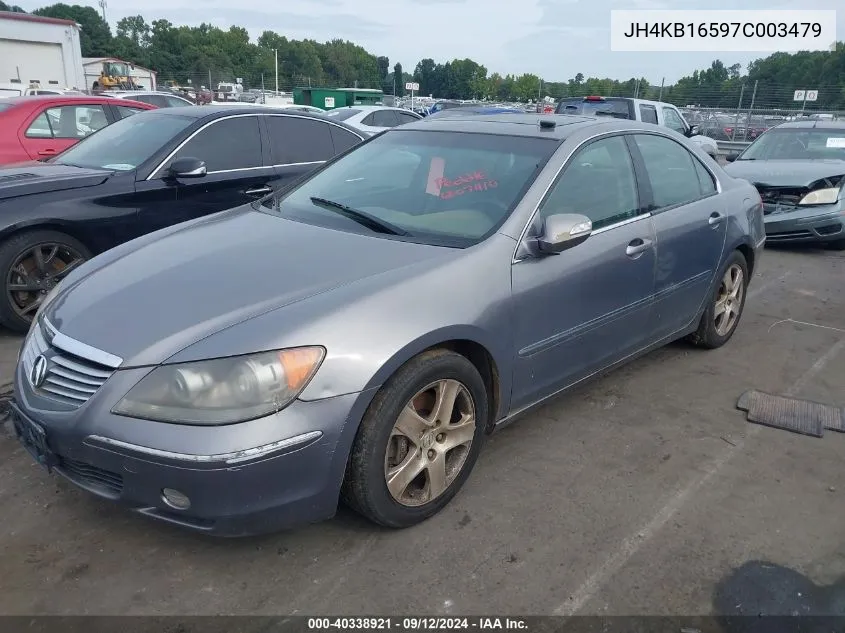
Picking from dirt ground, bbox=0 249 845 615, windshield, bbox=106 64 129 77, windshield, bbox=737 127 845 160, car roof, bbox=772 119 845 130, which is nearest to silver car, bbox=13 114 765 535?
dirt ground, bbox=0 249 845 615

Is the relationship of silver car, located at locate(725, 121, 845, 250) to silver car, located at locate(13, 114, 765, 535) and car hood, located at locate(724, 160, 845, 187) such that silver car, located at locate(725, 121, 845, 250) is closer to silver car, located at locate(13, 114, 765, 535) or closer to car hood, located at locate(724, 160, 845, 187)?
car hood, located at locate(724, 160, 845, 187)

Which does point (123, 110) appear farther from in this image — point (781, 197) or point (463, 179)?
point (781, 197)

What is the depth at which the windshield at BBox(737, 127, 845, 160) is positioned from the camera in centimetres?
899

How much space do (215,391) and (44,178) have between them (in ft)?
11.7

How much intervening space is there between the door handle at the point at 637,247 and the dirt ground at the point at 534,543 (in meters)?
0.93

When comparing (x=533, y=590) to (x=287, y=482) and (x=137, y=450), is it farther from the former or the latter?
(x=137, y=450)

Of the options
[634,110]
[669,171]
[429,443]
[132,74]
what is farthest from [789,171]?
[132,74]

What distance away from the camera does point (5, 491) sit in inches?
117

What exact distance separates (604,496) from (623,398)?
112 cm

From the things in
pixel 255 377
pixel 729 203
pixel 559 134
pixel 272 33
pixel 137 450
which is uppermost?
pixel 272 33

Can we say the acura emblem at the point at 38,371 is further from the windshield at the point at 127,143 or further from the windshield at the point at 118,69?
the windshield at the point at 118,69

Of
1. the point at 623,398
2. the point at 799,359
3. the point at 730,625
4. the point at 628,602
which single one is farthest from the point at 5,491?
the point at 799,359

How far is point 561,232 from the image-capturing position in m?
2.95

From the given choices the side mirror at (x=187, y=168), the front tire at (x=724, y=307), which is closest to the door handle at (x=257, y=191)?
the side mirror at (x=187, y=168)
